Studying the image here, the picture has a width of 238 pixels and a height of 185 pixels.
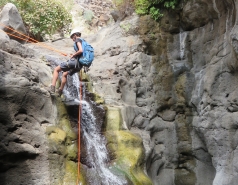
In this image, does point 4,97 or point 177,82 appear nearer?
point 4,97

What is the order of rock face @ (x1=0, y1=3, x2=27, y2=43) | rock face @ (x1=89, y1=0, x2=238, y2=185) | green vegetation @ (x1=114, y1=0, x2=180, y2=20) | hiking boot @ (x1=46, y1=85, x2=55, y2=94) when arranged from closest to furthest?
hiking boot @ (x1=46, y1=85, x2=55, y2=94) → rock face @ (x1=89, y1=0, x2=238, y2=185) → rock face @ (x1=0, y1=3, x2=27, y2=43) → green vegetation @ (x1=114, y1=0, x2=180, y2=20)

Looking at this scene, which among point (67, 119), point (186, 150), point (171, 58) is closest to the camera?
point (67, 119)

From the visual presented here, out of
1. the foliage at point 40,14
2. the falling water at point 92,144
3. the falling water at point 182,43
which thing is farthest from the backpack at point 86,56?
the foliage at point 40,14

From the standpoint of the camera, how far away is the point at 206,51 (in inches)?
424

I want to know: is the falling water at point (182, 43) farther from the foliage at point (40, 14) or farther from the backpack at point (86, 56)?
the foliage at point (40, 14)

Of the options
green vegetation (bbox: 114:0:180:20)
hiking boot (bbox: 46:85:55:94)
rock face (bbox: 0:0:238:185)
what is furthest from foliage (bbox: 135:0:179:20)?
hiking boot (bbox: 46:85:55:94)

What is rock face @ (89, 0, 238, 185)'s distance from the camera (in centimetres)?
958

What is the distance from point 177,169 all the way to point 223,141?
2.44 metres

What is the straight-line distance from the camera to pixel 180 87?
11.4 m

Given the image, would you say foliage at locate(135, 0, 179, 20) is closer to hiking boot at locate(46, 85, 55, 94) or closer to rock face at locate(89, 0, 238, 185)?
rock face at locate(89, 0, 238, 185)

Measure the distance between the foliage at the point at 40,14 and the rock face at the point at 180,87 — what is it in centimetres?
303

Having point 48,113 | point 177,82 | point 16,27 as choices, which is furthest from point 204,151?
point 16,27

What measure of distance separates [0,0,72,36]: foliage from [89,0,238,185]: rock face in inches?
119

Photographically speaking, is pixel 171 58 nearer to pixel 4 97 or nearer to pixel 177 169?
pixel 177 169
